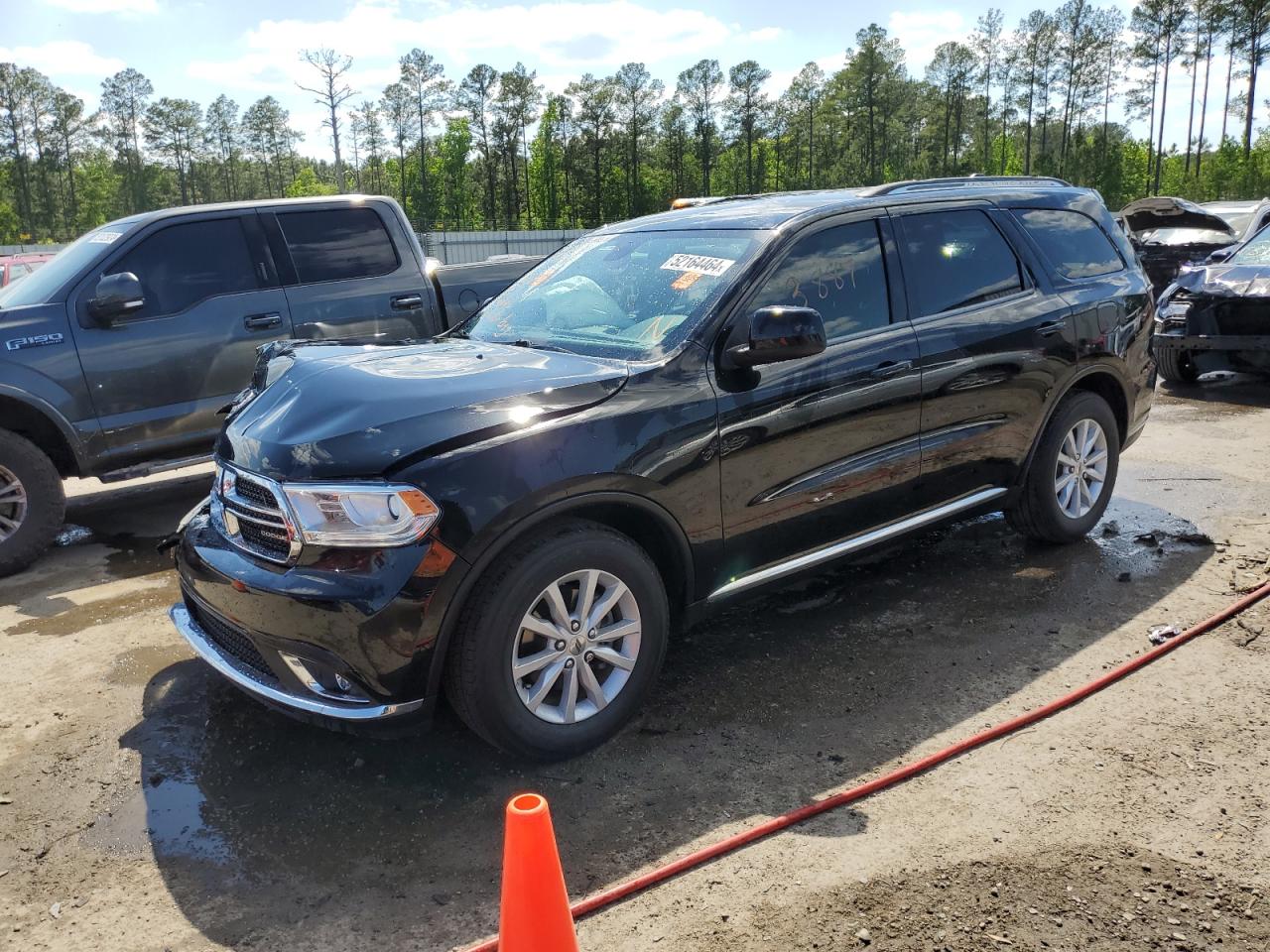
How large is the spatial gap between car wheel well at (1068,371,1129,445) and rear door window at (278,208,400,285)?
4519 mm

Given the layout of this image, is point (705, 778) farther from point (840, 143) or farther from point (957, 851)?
point (840, 143)

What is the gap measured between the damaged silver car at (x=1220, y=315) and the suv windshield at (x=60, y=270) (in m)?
9.06

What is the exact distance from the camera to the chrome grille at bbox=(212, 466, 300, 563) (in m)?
3.05

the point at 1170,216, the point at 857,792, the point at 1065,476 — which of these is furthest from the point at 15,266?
the point at 1170,216

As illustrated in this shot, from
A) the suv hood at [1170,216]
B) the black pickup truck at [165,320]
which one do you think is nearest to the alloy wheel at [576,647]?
the black pickup truck at [165,320]

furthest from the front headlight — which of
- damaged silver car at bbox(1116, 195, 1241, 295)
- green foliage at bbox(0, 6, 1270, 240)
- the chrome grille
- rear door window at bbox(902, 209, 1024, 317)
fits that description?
green foliage at bbox(0, 6, 1270, 240)

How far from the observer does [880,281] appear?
4223 mm

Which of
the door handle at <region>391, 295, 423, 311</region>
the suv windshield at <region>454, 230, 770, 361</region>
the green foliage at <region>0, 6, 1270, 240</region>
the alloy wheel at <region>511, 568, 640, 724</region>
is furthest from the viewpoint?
the green foliage at <region>0, 6, 1270, 240</region>

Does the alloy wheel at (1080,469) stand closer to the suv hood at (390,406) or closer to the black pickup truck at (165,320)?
the suv hood at (390,406)

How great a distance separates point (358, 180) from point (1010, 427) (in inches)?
3857

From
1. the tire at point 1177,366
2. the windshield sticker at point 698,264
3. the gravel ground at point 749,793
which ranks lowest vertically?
the gravel ground at point 749,793

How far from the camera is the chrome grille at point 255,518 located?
305 cm

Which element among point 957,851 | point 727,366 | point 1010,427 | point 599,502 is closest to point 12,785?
point 599,502

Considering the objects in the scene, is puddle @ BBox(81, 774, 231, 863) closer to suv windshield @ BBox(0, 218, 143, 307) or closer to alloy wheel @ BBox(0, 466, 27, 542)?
alloy wheel @ BBox(0, 466, 27, 542)
